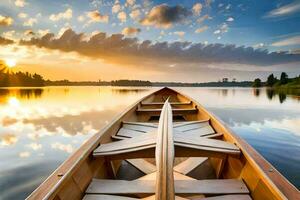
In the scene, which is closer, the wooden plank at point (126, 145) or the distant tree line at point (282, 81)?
the wooden plank at point (126, 145)

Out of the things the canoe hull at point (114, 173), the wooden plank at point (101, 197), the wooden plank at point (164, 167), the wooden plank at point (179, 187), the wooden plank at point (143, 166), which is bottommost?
the wooden plank at point (143, 166)

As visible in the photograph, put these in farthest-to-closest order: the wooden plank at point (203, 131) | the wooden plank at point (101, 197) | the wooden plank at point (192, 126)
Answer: the wooden plank at point (192, 126)
the wooden plank at point (203, 131)
the wooden plank at point (101, 197)

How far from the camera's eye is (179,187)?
2.55 meters

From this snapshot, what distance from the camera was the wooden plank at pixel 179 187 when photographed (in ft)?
8.22

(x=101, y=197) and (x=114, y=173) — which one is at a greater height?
(x=101, y=197)

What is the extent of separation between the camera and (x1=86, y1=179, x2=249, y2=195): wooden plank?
8.22 feet

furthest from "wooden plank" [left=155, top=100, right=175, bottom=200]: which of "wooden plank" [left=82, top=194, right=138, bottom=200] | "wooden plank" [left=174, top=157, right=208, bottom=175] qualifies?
"wooden plank" [left=174, top=157, right=208, bottom=175]

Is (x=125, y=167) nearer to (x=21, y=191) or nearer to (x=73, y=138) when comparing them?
(x=21, y=191)

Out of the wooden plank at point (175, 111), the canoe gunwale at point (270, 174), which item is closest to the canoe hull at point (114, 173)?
the canoe gunwale at point (270, 174)

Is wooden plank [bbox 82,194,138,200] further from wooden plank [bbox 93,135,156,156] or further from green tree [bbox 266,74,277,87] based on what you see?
green tree [bbox 266,74,277,87]

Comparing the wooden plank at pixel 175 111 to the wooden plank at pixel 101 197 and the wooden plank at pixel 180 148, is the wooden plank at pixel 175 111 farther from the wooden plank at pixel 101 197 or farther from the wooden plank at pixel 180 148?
the wooden plank at pixel 101 197

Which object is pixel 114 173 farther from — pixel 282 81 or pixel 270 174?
pixel 282 81

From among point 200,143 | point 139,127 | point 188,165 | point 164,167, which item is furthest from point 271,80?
point 164,167

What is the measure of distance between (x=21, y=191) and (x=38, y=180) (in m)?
0.54
